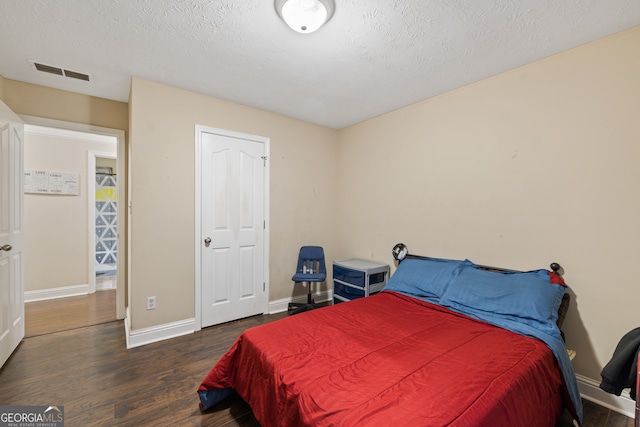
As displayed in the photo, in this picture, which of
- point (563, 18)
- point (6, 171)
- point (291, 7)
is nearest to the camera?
point (291, 7)

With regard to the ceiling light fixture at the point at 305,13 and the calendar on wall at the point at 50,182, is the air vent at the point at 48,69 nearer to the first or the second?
the ceiling light fixture at the point at 305,13

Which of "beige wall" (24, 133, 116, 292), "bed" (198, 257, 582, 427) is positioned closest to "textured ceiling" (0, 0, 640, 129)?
"bed" (198, 257, 582, 427)

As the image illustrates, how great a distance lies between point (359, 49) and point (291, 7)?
669 mm

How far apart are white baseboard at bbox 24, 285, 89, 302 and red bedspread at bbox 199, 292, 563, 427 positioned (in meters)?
3.78

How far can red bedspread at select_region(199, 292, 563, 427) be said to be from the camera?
3.75 ft

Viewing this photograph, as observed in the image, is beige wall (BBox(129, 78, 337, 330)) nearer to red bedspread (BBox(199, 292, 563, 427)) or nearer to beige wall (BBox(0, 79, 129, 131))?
beige wall (BBox(0, 79, 129, 131))

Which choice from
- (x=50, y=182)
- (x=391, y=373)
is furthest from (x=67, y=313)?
(x=391, y=373)

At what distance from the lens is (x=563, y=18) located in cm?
173

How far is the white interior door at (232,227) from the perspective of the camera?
3033 millimetres

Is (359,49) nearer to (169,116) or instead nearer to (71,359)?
Result: (169,116)

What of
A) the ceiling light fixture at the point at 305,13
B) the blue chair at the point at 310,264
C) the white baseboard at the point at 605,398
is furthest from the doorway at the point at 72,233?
the white baseboard at the point at 605,398

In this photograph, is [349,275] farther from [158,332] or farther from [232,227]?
[158,332]

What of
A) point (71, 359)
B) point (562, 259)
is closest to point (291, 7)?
point (562, 259)

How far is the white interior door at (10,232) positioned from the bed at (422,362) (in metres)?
1.94
